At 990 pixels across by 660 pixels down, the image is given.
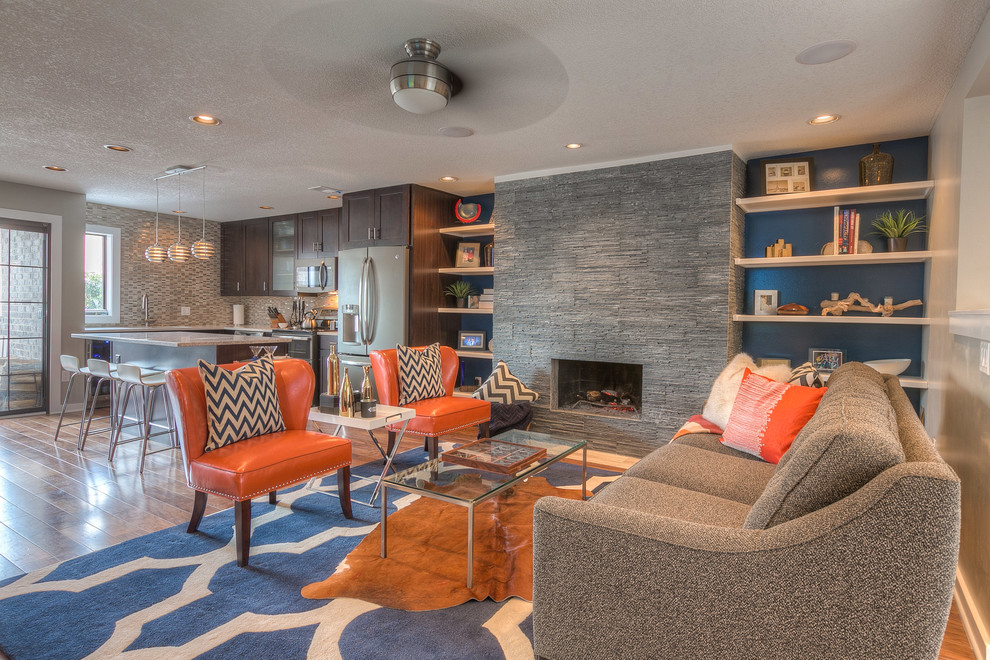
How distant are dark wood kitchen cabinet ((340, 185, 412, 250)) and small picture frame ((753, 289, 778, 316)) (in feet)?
10.3

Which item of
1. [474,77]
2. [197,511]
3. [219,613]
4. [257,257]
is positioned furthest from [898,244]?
[257,257]

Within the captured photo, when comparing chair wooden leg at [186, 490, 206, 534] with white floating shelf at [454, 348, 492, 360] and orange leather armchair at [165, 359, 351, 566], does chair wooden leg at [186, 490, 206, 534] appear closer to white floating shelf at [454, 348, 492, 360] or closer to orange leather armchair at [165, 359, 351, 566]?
orange leather armchair at [165, 359, 351, 566]

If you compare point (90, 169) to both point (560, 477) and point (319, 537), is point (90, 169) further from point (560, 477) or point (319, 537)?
point (560, 477)

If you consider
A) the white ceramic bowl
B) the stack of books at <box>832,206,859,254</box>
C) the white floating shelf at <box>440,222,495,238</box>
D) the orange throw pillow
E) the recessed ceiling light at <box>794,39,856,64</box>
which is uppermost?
the recessed ceiling light at <box>794,39,856,64</box>

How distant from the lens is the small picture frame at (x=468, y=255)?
225 inches

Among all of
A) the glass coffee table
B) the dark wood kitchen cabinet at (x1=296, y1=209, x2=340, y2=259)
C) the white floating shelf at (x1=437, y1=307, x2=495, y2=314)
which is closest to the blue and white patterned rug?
the glass coffee table

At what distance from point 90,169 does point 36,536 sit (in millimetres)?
3532

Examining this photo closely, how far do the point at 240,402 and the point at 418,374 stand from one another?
1.52 meters

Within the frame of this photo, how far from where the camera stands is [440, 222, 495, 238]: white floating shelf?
5362 mm

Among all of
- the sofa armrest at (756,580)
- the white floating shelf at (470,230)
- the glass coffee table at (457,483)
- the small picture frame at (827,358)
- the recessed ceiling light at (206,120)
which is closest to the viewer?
the sofa armrest at (756,580)

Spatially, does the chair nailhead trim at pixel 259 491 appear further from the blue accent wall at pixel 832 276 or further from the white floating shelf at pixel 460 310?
the blue accent wall at pixel 832 276

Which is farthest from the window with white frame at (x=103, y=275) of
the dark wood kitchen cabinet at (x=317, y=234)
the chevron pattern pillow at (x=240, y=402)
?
the chevron pattern pillow at (x=240, y=402)

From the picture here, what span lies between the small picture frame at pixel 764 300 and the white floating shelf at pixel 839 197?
25.3 inches

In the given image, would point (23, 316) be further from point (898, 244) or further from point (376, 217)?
point (898, 244)
